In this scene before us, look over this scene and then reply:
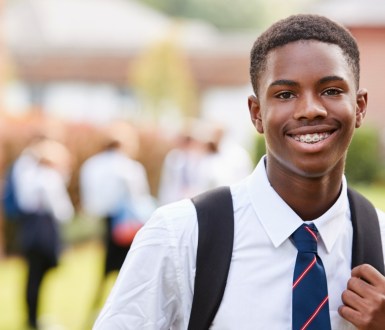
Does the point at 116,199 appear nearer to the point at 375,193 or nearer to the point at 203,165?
the point at 203,165

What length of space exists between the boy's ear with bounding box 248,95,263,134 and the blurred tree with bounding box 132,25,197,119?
94.9ft

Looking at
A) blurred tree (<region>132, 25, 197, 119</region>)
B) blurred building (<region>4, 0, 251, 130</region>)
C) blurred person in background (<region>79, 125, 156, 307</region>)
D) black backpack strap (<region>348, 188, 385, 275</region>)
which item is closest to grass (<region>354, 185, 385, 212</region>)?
blurred person in background (<region>79, 125, 156, 307</region>)

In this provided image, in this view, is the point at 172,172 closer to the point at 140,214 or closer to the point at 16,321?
the point at 140,214

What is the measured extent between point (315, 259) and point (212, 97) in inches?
1301

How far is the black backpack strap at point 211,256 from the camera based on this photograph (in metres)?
2.20

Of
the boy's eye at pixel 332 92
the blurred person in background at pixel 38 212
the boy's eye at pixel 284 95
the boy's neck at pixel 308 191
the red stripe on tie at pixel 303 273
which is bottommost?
the blurred person in background at pixel 38 212

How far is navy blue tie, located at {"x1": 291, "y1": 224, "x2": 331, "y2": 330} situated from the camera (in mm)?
2234

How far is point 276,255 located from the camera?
7.57 feet

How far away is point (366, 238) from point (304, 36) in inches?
21.6

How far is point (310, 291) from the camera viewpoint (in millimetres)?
2244

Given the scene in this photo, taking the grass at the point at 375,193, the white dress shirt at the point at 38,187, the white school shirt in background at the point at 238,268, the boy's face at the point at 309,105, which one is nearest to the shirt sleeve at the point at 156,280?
the white school shirt in background at the point at 238,268

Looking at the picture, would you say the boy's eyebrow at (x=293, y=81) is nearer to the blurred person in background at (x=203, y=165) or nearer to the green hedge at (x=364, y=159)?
the blurred person in background at (x=203, y=165)

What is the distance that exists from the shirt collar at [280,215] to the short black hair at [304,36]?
0.85 feet

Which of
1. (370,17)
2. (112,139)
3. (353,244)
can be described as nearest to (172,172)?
(112,139)
